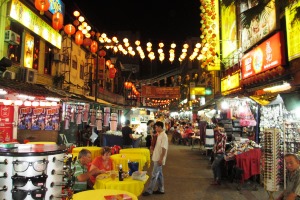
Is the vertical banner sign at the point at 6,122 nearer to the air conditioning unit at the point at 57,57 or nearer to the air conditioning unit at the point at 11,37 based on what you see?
the air conditioning unit at the point at 11,37

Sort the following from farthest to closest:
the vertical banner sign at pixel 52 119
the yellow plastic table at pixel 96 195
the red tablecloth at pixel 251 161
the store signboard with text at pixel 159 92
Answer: the store signboard with text at pixel 159 92
the vertical banner sign at pixel 52 119
the red tablecloth at pixel 251 161
the yellow plastic table at pixel 96 195

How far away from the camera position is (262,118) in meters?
12.3

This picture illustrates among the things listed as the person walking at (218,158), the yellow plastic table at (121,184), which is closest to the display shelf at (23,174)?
the yellow plastic table at (121,184)

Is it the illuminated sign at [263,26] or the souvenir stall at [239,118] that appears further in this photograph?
the souvenir stall at [239,118]

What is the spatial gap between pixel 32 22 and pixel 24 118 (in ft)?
15.2

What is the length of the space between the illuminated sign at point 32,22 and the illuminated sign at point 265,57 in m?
10.5

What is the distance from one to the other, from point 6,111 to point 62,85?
6134 millimetres

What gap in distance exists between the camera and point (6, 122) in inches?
500

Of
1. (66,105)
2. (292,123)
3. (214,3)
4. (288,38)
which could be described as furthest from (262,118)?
(214,3)

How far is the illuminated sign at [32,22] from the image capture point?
12.2 metres

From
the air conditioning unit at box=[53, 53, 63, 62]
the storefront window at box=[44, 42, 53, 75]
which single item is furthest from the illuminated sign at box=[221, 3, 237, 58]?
the storefront window at box=[44, 42, 53, 75]

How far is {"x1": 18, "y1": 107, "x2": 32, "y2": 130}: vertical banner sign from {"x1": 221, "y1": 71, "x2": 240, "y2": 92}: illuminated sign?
36.6ft

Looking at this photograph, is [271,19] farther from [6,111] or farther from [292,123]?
[6,111]

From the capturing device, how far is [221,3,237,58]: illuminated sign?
17312 millimetres
